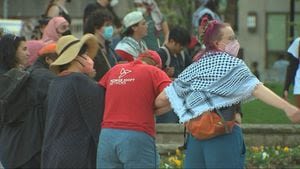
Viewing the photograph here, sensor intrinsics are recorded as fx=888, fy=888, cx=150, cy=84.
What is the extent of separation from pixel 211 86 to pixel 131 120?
2.32 ft

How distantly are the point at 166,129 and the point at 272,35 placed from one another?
27681 mm

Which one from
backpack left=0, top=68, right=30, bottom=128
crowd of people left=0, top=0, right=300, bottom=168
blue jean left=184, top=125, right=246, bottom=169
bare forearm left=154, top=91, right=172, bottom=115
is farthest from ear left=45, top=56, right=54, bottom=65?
blue jean left=184, top=125, right=246, bottom=169

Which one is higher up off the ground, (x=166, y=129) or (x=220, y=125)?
(x=220, y=125)

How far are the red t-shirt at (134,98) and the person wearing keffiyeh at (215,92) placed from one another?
114mm

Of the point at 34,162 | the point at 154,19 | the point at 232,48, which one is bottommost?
the point at 34,162

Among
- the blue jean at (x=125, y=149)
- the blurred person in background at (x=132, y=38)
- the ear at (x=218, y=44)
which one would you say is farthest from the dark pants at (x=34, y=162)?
the blurred person in background at (x=132, y=38)

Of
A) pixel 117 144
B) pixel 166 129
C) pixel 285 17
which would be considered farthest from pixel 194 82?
pixel 285 17

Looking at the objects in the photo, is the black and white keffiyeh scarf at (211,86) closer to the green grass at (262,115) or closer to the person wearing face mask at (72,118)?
the person wearing face mask at (72,118)

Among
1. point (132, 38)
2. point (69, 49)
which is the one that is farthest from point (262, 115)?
point (69, 49)

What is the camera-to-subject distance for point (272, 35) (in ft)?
125

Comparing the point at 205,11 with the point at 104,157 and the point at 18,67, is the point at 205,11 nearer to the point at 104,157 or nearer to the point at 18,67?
the point at 18,67

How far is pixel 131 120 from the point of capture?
6883 millimetres

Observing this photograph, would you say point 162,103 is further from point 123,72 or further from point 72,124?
point 72,124

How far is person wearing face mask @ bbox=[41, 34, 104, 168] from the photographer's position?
6984mm
